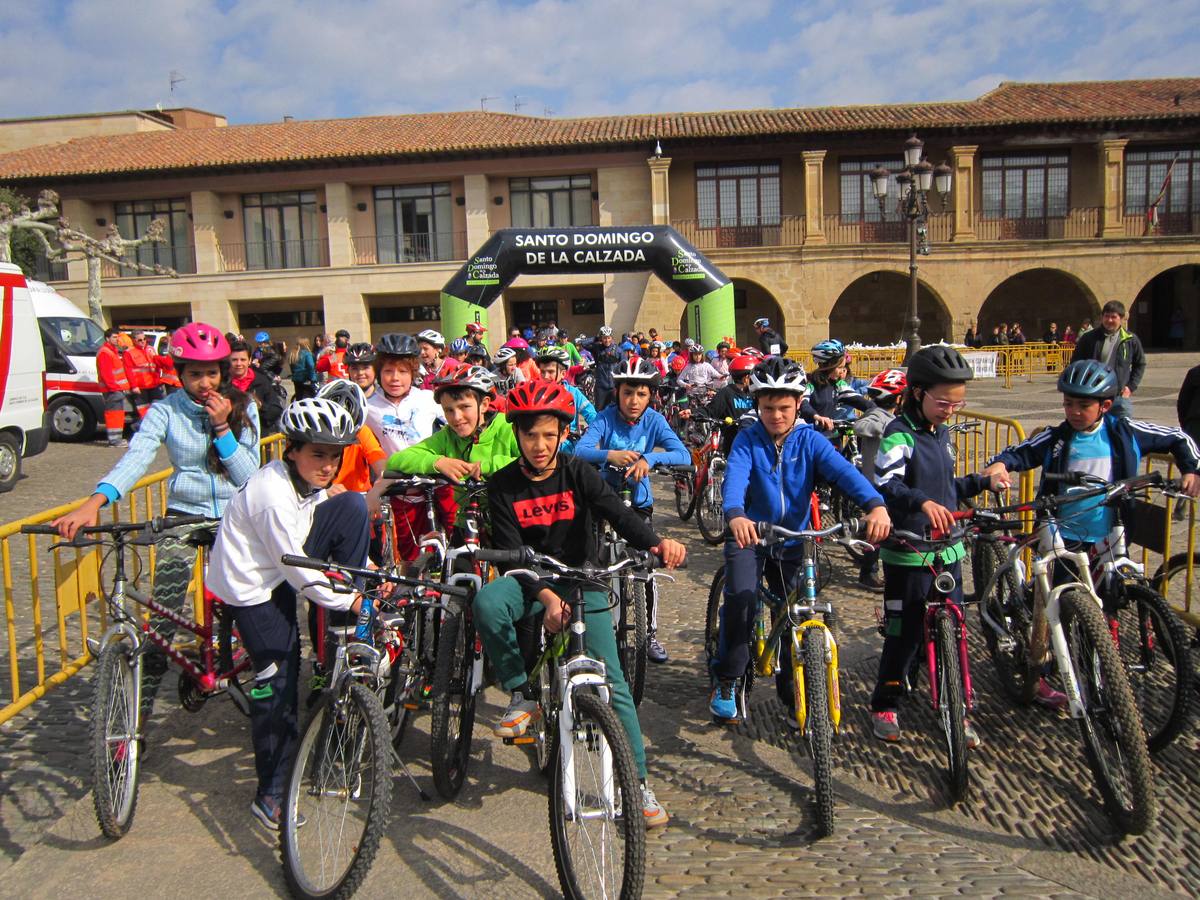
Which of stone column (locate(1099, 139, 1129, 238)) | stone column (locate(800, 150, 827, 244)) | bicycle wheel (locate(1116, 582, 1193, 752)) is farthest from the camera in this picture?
stone column (locate(800, 150, 827, 244))

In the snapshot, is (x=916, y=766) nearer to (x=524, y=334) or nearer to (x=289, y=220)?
(x=524, y=334)

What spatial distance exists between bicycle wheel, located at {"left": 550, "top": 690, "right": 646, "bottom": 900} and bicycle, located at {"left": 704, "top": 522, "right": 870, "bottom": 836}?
Answer: 1000 mm

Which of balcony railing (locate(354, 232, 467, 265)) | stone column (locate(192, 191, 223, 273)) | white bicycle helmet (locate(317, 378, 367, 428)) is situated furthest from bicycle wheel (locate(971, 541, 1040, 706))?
stone column (locate(192, 191, 223, 273))

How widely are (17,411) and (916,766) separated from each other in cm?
1290

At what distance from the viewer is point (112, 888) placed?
139 inches

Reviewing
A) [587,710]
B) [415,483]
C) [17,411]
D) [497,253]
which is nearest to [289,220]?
[497,253]

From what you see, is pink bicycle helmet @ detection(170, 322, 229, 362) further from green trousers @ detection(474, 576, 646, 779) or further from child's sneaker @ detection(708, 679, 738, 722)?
child's sneaker @ detection(708, 679, 738, 722)

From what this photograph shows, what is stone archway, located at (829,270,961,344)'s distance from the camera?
35.2 m

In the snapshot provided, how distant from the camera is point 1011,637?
466cm

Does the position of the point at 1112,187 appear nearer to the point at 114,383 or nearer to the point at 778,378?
the point at 114,383

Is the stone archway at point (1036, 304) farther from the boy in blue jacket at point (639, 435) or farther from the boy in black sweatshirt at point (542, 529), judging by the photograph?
the boy in black sweatshirt at point (542, 529)

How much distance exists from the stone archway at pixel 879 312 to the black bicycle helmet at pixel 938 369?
104 feet

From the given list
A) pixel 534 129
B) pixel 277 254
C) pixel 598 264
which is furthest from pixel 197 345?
pixel 277 254

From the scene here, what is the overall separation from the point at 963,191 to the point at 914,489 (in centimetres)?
3011
